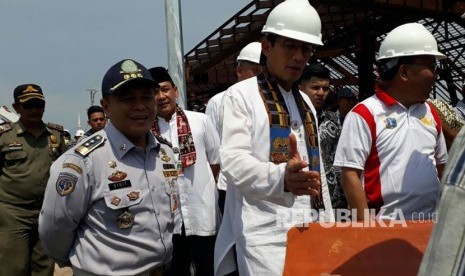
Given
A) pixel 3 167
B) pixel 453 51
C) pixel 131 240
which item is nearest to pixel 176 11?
pixel 3 167

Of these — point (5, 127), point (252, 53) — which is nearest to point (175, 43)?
point (252, 53)

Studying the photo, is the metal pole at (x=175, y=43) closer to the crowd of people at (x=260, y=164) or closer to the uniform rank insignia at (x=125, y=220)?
the crowd of people at (x=260, y=164)

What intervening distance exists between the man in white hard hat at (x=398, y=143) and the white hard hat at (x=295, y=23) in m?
0.68

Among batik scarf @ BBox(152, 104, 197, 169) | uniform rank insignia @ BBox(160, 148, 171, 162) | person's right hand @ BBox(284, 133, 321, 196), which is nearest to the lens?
person's right hand @ BBox(284, 133, 321, 196)

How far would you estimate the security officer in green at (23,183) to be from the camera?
211 inches

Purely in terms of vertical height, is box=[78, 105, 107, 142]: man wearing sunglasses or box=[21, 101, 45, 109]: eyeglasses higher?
box=[21, 101, 45, 109]: eyeglasses

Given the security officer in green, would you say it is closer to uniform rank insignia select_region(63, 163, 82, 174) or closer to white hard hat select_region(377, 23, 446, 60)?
uniform rank insignia select_region(63, 163, 82, 174)

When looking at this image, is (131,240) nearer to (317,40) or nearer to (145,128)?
(145,128)

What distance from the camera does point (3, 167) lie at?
17.9 ft

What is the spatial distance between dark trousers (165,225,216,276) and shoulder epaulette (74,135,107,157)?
176 cm

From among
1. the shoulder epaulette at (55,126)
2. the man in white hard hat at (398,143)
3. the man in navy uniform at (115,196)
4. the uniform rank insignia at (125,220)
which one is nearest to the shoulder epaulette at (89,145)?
the man in navy uniform at (115,196)

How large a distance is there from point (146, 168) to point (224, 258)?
608mm

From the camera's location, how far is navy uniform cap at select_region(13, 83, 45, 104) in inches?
219

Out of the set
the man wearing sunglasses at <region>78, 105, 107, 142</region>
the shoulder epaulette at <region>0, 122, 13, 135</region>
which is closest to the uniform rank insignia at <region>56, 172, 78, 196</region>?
the shoulder epaulette at <region>0, 122, 13, 135</region>
